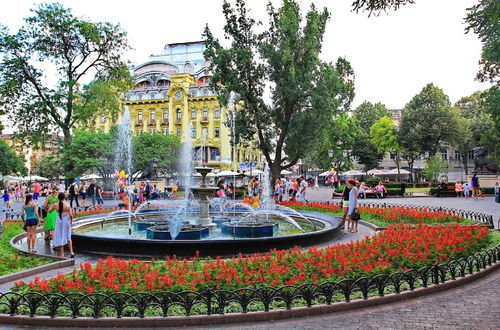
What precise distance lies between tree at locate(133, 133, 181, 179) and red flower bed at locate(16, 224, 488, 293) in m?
36.2

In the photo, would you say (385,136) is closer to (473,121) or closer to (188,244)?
(473,121)

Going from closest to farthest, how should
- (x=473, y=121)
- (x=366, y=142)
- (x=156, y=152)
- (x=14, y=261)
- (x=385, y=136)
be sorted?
1. (x=14, y=261)
2. (x=156, y=152)
3. (x=385, y=136)
4. (x=473, y=121)
5. (x=366, y=142)

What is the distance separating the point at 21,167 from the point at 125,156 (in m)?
33.2

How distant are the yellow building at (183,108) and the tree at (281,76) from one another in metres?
32.6

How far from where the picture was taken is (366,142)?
59.4 metres

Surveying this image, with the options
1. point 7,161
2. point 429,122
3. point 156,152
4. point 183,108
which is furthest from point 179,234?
point 7,161

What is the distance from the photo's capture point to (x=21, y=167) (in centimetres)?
6619

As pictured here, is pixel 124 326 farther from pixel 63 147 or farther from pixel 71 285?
pixel 63 147

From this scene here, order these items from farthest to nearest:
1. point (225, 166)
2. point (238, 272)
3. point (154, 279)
→ 1. point (225, 166)
2. point (238, 272)
3. point (154, 279)

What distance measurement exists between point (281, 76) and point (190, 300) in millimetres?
22500

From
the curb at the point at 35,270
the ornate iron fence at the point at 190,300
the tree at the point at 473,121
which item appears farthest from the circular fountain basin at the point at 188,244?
the tree at the point at 473,121

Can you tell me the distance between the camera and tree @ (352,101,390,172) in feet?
195

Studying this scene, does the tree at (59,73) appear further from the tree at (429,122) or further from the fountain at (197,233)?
the tree at (429,122)

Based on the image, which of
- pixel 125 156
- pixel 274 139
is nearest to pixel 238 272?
pixel 274 139
